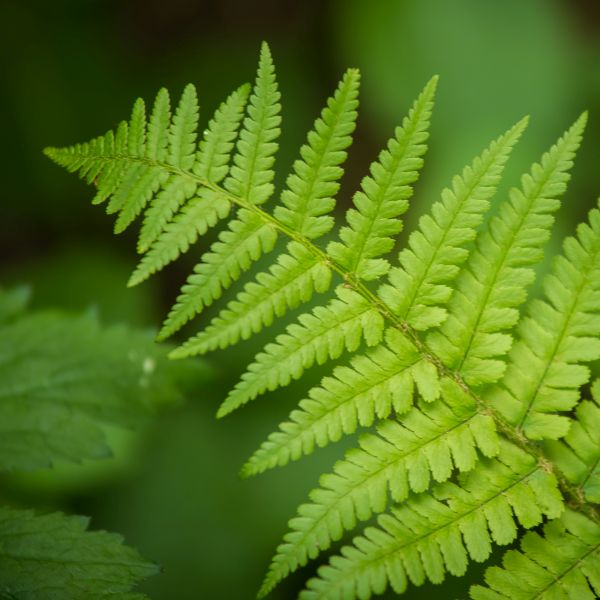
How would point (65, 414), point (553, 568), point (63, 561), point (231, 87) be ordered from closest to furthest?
point (553, 568) → point (63, 561) → point (65, 414) → point (231, 87)

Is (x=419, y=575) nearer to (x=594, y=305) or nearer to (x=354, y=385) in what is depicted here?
(x=354, y=385)

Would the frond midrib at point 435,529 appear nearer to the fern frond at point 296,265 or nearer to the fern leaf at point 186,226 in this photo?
the fern frond at point 296,265

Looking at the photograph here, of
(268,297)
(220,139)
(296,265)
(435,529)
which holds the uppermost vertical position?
(220,139)

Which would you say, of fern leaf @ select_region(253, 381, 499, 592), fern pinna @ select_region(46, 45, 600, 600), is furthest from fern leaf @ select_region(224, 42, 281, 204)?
fern leaf @ select_region(253, 381, 499, 592)

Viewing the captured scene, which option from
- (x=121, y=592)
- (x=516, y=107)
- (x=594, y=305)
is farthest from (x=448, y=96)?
(x=121, y=592)

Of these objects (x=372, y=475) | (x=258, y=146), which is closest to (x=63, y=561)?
(x=372, y=475)

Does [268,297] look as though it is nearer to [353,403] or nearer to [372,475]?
[353,403]
